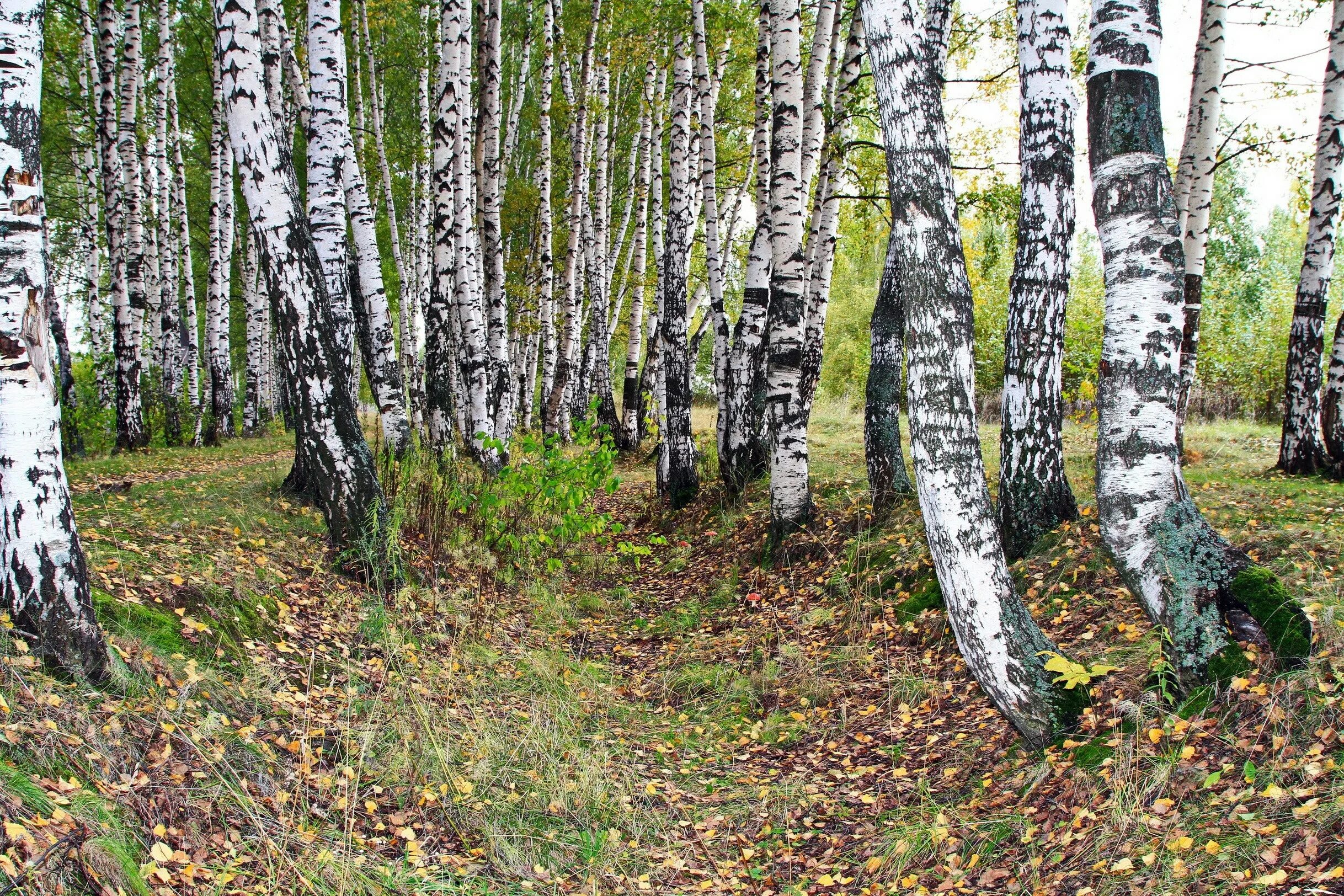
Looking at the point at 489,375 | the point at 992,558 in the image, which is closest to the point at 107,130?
the point at 489,375

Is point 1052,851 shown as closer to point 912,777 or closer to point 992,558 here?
point 912,777

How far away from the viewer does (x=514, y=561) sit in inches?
327

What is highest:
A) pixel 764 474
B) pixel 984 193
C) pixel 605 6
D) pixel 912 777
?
pixel 605 6

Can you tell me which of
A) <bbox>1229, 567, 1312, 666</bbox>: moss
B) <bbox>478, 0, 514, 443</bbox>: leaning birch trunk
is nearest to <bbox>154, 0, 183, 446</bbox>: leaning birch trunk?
<bbox>478, 0, 514, 443</bbox>: leaning birch trunk

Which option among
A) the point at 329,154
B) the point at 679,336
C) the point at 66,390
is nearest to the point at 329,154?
the point at 329,154

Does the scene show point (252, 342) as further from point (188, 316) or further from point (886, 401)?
point (886, 401)

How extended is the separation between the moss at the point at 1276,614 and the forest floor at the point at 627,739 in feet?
0.40

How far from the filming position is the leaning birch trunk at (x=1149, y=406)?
3.67 m

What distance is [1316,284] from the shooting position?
27.7ft

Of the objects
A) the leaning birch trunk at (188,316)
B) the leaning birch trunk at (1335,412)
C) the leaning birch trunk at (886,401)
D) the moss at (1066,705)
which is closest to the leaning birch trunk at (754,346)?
the leaning birch trunk at (886,401)

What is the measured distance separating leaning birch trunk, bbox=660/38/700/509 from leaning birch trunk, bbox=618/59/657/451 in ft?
14.3

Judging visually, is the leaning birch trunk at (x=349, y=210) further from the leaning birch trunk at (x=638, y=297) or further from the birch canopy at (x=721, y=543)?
the leaning birch trunk at (x=638, y=297)

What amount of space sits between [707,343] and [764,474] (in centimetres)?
3599

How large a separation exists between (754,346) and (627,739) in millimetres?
6219
